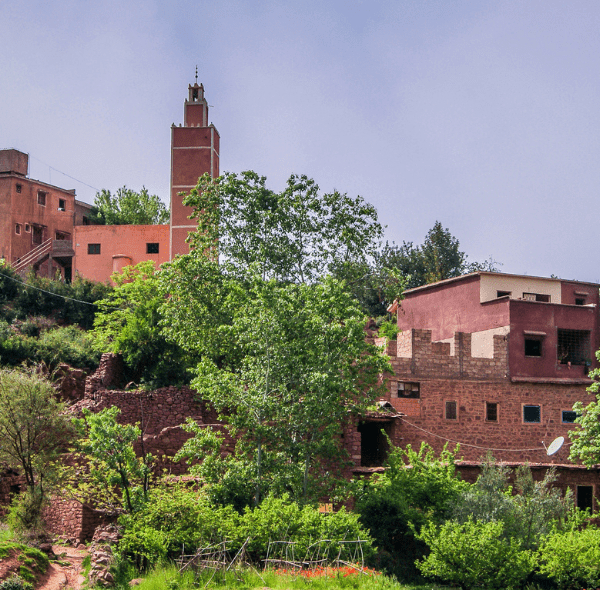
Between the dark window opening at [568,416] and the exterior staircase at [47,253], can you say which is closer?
the dark window opening at [568,416]

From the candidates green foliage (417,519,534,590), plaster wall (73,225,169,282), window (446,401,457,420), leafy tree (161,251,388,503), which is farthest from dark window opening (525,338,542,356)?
plaster wall (73,225,169,282)

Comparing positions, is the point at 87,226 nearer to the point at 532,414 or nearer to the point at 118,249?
the point at 118,249

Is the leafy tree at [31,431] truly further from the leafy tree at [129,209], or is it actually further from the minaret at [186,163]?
the leafy tree at [129,209]

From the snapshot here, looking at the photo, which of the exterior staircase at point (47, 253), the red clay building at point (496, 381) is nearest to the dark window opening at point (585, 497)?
the red clay building at point (496, 381)

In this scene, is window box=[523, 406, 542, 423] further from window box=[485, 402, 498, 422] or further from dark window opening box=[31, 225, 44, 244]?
dark window opening box=[31, 225, 44, 244]

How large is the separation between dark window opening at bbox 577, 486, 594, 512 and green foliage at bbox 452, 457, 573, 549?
4.11 metres

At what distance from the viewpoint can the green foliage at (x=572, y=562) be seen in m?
18.0

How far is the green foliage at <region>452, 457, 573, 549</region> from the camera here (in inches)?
770

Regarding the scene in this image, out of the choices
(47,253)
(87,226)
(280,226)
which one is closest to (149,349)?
(280,226)

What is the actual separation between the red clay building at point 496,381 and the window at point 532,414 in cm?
3

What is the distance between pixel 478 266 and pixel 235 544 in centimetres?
3756

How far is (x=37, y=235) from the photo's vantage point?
4981cm

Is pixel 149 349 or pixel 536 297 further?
pixel 536 297

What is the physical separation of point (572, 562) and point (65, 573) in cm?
1130
